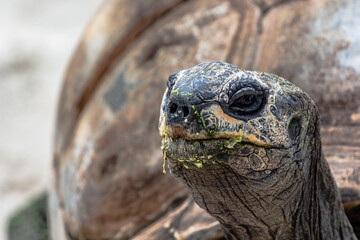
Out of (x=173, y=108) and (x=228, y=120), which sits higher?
(x=173, y=108)

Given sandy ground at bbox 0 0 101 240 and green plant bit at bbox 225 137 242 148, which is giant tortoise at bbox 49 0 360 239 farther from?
sandy ground at bbox 0 0 101 240

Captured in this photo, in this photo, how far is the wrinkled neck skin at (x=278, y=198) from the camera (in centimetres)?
175

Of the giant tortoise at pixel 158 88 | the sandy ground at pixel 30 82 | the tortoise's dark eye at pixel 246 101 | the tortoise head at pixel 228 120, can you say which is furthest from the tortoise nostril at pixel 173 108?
the sandy ground at pixel 30 82

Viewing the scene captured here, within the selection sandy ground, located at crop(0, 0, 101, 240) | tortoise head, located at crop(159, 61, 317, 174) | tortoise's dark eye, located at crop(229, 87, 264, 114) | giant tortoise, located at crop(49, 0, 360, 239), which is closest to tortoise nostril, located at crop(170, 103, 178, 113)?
tortoise head, located at crop(159, 61, 317, 174)

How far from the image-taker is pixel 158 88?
2922mm

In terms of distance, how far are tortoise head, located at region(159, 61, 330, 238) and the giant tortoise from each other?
497mm

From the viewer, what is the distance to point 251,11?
9.23 ft

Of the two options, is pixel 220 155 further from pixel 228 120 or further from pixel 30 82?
pixel 30 82

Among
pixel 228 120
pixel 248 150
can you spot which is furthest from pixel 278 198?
pixel 228 120

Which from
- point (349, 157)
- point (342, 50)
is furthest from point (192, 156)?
point (342, 50)

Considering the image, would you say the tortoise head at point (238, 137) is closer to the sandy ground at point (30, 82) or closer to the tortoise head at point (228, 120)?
the tortoise head at point (228, 120)

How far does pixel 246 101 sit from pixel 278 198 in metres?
0.39

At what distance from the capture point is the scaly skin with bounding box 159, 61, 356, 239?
1609 millimetres

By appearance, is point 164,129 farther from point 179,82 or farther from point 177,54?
point 177,54
